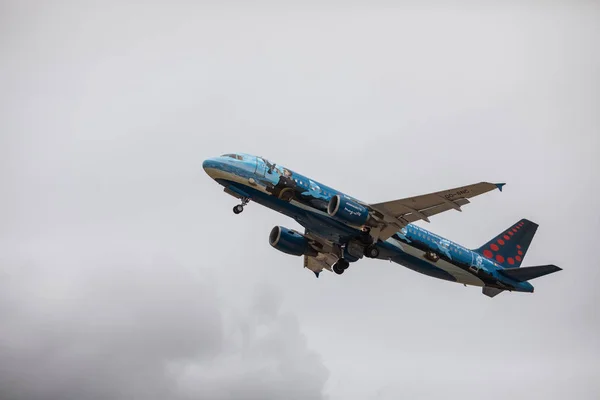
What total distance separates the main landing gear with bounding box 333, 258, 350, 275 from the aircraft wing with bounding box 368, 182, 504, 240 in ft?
14.4

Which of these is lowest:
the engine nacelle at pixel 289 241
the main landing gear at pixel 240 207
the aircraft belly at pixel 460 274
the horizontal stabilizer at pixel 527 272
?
the horizontal stabilizer at pixel 527 272

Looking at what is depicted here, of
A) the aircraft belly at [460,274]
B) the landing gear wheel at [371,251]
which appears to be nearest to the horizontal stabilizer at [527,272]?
the aircraft belly at [460,274]

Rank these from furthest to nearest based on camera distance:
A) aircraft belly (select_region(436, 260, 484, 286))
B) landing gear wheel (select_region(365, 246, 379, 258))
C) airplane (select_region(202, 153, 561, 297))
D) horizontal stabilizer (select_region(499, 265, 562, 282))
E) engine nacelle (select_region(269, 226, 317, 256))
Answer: engine nacelle (select_region(269, 226, 317, 256)) < aircraft belly (select_region(436, 260, 484, 286)) < landing gear wheel (select_region(365, 246, 379, 258)) < horizontal stabilizer (select_region(499, 265, 562, 282)) < airplane (select_region(202, 153, 561, 297))

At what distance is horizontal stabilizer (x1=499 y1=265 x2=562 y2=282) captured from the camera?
185ft

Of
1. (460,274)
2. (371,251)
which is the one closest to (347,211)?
(371,251)

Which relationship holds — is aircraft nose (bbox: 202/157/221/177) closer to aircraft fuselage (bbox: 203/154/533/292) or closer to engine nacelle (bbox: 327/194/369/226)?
aircraft fuselage (bbox: 203/154/533/292)

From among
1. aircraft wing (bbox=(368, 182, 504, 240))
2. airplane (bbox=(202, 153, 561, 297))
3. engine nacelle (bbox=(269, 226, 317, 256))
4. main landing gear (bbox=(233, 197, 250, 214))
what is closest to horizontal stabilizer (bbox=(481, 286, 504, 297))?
airplane (bbox=(202, 153, 561, 297))

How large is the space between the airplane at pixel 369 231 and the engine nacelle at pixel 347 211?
6 centimetres

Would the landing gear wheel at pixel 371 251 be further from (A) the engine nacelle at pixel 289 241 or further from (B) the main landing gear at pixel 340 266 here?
(A) the engine nacelle at pixel 289 241

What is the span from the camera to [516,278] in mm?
59875

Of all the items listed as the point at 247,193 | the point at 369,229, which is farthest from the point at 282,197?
the point at 369,229

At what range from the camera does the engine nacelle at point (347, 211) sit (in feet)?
176

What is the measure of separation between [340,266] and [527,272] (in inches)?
491

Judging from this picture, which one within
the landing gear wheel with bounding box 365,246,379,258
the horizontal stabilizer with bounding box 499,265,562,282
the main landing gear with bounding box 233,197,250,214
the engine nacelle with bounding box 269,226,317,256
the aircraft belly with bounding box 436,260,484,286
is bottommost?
the horizontal stabilizer with bounding box 499,265,562,282
